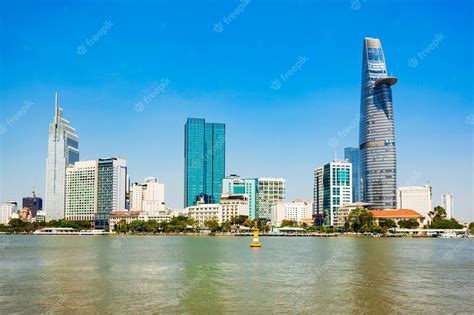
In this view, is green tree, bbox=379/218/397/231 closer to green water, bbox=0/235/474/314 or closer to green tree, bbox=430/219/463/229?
green tree, bbox=430/219/463/229

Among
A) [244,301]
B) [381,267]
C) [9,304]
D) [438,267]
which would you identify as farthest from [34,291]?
[438,267]

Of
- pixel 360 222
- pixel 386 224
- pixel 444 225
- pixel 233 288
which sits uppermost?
pixel 360 222

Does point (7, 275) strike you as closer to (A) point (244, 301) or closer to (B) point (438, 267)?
(A) point (244, 301)

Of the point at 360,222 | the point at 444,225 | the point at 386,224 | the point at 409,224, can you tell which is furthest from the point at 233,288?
the point at 444,225

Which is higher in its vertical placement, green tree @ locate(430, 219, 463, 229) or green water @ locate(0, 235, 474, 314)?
green water @ locate(0, 235, 474, 314)

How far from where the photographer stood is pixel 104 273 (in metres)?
48.8

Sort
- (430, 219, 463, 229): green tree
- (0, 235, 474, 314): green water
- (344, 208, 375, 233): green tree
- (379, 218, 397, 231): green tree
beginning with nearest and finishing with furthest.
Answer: (0, 235, 474, 314): green water < (344, 208, 375, 233): green tree < (379, 218, 397, 231): green tree < (430, 219, 463, 229): green tree

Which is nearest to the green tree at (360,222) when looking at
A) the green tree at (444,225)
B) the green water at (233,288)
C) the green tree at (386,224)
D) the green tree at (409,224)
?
the green tree at (386,224)

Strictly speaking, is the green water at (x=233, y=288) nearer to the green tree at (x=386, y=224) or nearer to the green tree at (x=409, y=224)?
the green tree at (x=386, y=224)

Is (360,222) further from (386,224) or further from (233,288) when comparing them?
(233,288)

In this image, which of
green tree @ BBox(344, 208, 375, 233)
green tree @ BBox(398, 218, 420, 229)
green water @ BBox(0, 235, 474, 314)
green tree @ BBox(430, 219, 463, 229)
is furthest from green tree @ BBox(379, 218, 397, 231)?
green water @ BBox(0, 235, 474, 314)

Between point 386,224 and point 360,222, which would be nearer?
point 360,222

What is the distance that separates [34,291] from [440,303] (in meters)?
26.4

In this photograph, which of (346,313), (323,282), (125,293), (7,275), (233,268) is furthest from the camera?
(233,268)
